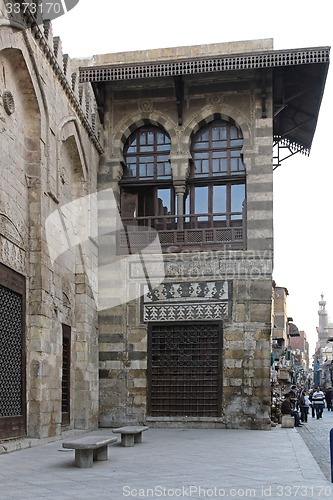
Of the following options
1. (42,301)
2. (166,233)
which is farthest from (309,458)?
(166,233)

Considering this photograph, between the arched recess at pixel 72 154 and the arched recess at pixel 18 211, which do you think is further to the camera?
the arched recess at pixel 72 154

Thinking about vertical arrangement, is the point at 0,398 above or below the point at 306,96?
below

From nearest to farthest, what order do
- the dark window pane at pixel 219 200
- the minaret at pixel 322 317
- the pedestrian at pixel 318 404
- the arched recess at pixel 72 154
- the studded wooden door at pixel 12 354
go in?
the studded wooden door at pixel 12 354 → the arched recess at pixel 72 154 → the dark window pane at pixel 219 200 → the pedestrian at pixel 318 404 → the minaret at pixel 322 317

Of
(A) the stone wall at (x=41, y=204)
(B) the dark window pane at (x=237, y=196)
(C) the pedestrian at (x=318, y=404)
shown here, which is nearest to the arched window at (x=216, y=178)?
(B) the dark window pane at (x=237, y=196)

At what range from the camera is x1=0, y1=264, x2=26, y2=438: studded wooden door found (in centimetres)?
980

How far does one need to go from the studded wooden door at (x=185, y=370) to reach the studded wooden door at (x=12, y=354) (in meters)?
4.56

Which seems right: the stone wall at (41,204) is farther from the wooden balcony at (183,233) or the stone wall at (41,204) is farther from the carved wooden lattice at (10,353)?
the wooden balcony at (183,233)

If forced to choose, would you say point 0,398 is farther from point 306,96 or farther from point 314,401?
point 314,401

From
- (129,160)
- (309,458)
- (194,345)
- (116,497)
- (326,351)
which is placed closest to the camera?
(116,497)

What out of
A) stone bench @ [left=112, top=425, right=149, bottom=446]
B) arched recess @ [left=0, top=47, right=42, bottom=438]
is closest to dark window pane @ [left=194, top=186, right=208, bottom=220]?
arched recess @ [left=0, top=47, right=42, bottom=438]

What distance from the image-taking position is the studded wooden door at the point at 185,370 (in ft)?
47.1

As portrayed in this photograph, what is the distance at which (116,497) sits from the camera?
579 cm

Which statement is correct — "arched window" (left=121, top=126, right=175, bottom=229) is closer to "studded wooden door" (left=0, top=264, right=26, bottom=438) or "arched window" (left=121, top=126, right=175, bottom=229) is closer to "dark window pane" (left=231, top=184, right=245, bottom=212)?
"dark window pane" (left=231, top=184, right=245, bottom=212)

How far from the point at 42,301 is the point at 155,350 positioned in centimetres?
428
